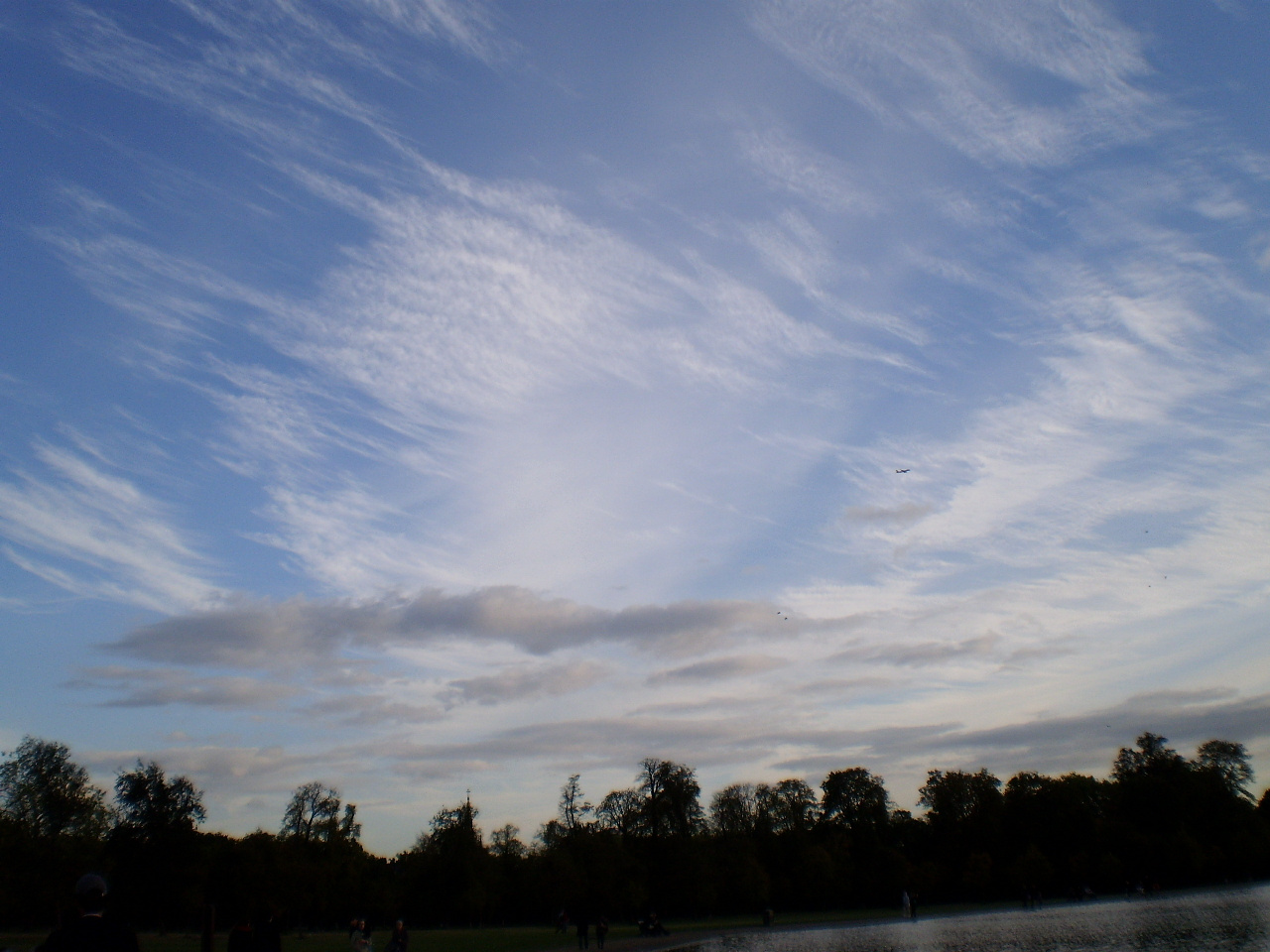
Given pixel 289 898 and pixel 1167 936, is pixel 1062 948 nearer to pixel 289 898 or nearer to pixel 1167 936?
pixel 1167 936

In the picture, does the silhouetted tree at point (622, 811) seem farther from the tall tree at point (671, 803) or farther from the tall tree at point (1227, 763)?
the tall tree at point (1227, 763)

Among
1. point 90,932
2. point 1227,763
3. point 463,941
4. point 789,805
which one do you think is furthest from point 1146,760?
point 90,932

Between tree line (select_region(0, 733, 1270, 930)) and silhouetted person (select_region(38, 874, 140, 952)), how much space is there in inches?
3006

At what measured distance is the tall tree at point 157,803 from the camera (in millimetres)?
69375

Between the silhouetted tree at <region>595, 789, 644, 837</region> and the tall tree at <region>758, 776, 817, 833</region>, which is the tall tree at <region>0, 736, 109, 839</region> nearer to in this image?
the silhouetted tree at <region>595, 789, 644, 837</region>

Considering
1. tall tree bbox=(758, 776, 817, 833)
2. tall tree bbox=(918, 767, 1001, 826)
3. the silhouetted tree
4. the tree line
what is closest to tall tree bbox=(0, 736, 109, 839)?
the tree line

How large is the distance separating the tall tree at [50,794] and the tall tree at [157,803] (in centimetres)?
1150

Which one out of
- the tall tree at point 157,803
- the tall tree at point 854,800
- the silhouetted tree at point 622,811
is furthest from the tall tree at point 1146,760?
the tall tree at point 157,803

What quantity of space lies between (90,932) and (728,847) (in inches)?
4258

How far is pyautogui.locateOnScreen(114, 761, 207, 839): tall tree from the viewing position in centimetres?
6938

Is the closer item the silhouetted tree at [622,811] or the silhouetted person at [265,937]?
the silhouetted person at [265,937]

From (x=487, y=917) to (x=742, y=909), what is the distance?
1384 inches

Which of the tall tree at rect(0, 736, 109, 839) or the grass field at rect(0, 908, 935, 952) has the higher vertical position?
the tall tree at rect(0, 736, 109, 839)

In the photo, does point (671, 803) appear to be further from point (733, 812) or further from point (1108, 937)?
point (1108, 937)
